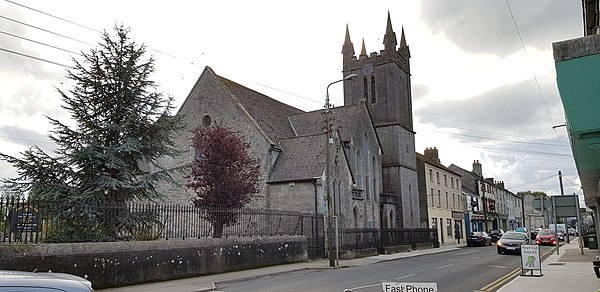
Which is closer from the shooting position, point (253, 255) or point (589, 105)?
point (589, 105)

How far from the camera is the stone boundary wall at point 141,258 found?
13.6 m

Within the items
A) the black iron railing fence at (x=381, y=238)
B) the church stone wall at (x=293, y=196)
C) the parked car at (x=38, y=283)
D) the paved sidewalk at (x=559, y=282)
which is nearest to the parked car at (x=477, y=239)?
the black iron railing fence at (x=381, y=238)

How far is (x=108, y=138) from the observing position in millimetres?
20609

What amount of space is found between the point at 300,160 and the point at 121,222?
1877 centimetres

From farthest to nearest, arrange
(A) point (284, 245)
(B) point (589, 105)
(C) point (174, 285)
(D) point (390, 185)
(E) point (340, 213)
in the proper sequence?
(D) point (390, 185), (E) point (340, 213), (A) point (284, 245), (C) point (174, 285), (B) point (589, 105)

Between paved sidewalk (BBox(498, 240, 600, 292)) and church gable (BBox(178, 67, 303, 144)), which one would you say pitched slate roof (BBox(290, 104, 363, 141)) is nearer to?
church gable (BBox(178, 67, 303, 144))

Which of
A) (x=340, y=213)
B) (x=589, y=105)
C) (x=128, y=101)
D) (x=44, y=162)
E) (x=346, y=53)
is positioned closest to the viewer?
(x=589, y=105)

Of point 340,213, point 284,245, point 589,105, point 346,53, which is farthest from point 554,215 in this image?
point 346,53

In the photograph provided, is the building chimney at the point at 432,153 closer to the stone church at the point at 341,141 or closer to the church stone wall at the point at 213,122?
the stone church at the point at 341,141

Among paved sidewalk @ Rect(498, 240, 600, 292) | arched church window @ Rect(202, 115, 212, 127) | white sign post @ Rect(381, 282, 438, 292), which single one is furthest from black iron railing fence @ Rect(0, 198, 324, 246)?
arched church window @ Rect(202, 115, 212, 127)

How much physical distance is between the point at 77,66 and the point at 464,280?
55.8ft

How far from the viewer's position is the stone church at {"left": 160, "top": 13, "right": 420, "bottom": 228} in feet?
111

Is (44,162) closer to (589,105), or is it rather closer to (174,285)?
(174,285)

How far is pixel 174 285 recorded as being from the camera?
52.0 ft
